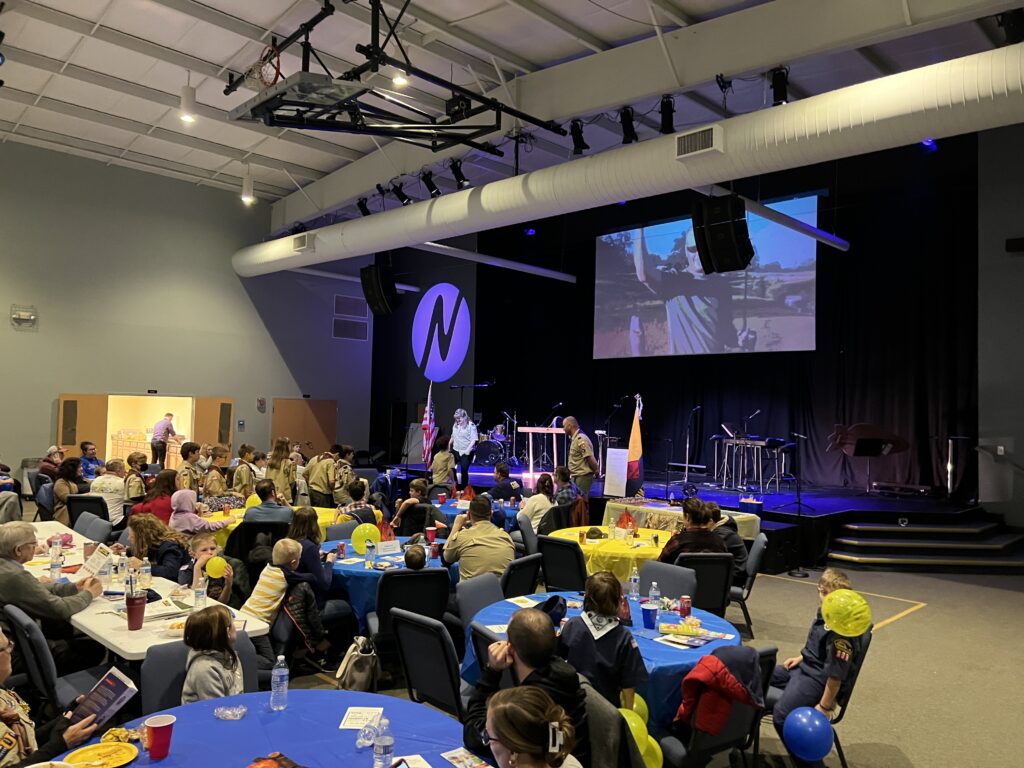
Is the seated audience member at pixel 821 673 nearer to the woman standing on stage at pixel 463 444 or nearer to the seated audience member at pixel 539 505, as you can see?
the seated audience member at pixel 539 505

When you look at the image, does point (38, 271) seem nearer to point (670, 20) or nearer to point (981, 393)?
point (670, 20)

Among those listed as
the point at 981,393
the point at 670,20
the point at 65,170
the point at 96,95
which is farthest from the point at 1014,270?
the point at 65,170

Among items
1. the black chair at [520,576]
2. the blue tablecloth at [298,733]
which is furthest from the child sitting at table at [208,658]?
the black chair at [520,576]

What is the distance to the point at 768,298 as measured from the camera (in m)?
12.9

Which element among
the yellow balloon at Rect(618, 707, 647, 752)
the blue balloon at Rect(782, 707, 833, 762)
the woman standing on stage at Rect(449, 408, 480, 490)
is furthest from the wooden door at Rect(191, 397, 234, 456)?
the yellow balloon at Rect(618, 707, 647, 752)

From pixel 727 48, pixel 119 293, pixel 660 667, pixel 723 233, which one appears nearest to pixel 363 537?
pixel 660 667

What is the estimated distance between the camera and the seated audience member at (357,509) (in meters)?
6.83

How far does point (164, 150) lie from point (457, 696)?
1223 cm

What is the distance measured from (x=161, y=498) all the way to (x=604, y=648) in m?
4.92

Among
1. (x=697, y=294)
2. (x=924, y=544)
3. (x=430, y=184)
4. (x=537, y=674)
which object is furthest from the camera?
(x=697, y=294)

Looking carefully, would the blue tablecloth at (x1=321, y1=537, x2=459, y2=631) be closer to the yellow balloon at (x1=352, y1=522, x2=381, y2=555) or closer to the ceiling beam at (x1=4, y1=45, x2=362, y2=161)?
the yellow balloon at (x1=352, y1=522, x2=381, y2=555)

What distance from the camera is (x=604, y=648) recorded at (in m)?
3.08

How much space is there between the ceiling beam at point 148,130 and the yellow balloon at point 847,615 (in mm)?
11893

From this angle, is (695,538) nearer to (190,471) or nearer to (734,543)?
(734,543)
